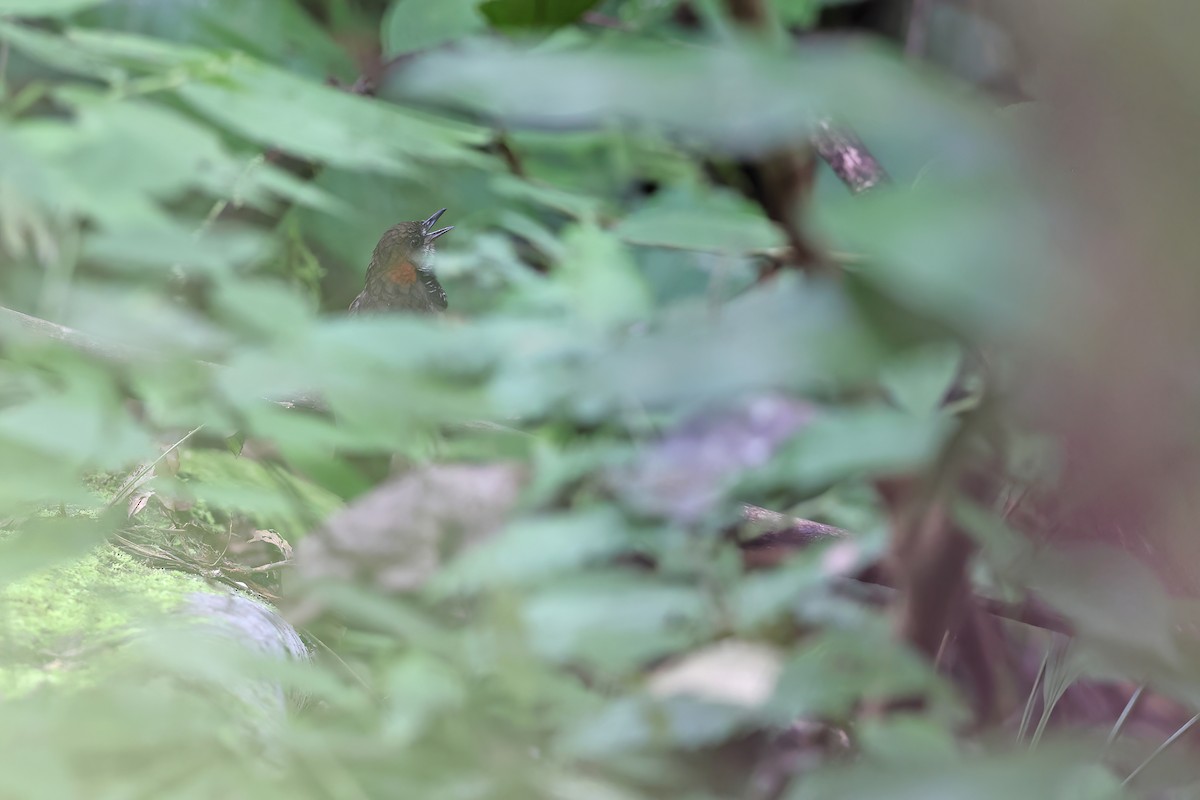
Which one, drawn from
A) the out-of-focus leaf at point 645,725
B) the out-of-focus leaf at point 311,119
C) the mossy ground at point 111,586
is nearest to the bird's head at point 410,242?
the out-of-focus leaf at point 311,119

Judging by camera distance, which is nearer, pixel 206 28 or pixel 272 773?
pixel 272 773

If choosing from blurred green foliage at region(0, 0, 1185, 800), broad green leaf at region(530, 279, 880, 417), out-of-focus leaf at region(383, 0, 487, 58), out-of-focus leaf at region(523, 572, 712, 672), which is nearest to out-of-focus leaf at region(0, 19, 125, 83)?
blurred green foliage at region(0, 0, 1185, 800)

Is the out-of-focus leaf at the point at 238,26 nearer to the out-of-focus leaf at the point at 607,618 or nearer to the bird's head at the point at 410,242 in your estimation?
the bird's head at the point at 410,242

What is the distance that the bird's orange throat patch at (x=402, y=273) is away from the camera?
92 cm

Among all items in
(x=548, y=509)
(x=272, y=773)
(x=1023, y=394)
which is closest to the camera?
(x=1023, y=394)

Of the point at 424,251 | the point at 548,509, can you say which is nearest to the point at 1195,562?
the point at 548,509

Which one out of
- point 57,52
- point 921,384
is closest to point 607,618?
point 921,384

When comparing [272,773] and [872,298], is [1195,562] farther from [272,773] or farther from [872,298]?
[272,773]

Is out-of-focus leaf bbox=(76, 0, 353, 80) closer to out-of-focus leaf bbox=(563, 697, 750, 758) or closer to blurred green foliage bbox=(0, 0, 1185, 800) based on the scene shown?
blurred green foliage bbox=(0, 0, 1185, 800)

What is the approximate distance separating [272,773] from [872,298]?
226mm

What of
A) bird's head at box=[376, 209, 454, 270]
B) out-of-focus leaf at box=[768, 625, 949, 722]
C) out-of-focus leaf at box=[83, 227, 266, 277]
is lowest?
bird's head at box=[376, 209, 454, 270]

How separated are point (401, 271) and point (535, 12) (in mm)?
497

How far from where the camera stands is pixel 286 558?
1.80 feet

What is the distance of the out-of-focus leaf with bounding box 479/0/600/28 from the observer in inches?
18.1
